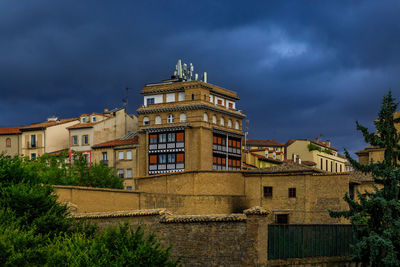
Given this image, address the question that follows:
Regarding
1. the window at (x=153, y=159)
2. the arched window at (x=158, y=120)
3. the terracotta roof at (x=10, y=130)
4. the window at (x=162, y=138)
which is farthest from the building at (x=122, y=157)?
the terracotta roof at (x=10, y=130)

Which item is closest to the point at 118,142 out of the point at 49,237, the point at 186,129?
the point at 186,129

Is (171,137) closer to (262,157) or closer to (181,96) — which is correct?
(181,96)

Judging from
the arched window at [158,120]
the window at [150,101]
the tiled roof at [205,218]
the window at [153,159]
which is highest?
the window at [150,101]

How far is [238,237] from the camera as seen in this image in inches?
971

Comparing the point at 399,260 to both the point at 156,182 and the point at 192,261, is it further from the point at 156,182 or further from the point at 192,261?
the point at 156,182

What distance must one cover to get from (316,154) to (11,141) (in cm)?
5499

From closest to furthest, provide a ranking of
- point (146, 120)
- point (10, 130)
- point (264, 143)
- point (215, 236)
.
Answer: point (215, 236)
point (146, 120)
point (10, 130)
point (264, 143)

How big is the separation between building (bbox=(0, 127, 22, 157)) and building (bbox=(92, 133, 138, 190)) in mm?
15360

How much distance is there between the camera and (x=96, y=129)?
298 ft

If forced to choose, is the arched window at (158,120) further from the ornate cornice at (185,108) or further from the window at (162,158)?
the window at (162,158)

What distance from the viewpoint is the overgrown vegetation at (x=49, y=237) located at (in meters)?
22.0

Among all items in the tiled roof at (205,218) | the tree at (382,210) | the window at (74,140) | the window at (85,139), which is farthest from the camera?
the window at (74,140)

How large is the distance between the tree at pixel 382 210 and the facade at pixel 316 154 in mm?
73349

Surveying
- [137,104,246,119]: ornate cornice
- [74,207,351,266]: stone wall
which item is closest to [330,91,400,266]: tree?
[74,207,351,266]: stone wall
